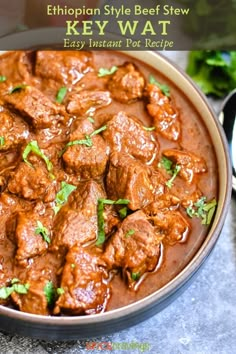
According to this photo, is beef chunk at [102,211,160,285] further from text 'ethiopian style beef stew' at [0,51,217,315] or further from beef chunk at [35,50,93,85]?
beef chunk at [35,50,93,85]

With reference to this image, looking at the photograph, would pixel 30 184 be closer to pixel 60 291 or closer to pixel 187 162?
pixel 60 291

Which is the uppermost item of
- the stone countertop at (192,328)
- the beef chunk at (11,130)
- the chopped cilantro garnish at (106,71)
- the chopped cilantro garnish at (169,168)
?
the chopped cilantro garnish at (106,71)

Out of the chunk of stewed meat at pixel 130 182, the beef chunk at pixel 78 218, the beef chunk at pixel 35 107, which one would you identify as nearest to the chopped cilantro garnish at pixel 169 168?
the chunk of stewed meat at pixel 130 182

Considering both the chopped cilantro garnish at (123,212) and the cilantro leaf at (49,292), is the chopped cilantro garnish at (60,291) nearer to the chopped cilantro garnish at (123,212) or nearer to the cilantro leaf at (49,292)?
the cilantro leaf at (49,292)

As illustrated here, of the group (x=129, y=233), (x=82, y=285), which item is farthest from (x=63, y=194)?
(x=82, y=285)

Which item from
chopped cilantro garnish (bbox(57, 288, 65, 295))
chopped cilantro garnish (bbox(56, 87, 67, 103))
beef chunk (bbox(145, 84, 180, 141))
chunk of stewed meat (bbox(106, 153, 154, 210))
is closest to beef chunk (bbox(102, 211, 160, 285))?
chunk of stewed meat (bbox(106, 153, 154, 210))
